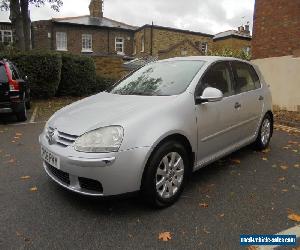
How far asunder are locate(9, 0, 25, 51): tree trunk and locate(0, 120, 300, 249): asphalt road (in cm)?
1318

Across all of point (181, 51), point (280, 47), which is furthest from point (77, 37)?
point (280, 47)

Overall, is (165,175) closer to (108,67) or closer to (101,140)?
(101,140)

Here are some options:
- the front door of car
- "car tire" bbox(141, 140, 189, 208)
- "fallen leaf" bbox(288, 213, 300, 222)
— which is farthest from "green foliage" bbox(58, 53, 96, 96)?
"fallen leaf" bbox(288, 213, 300, 222)

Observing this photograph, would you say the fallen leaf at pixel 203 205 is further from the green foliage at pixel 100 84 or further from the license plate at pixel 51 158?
the green foliage at pixel 100 84

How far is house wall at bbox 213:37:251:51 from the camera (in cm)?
3722

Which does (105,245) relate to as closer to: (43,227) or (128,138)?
(43,227)

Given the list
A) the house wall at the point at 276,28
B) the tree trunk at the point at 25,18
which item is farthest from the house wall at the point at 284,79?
the tree trunk at the point at 25,18

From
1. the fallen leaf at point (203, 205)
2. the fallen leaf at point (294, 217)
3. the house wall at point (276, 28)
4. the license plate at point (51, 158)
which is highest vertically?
the house wall at point (276, 28)

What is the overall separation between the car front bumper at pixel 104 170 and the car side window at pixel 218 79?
55.1 inches

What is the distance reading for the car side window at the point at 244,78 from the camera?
4.88 meters

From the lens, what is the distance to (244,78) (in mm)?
5117

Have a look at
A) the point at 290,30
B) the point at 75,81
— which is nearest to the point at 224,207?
the point at 290,30

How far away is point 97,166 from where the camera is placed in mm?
3109

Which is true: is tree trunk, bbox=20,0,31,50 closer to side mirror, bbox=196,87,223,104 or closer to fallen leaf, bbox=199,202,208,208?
side mirror, bbox=196,87,223,104
